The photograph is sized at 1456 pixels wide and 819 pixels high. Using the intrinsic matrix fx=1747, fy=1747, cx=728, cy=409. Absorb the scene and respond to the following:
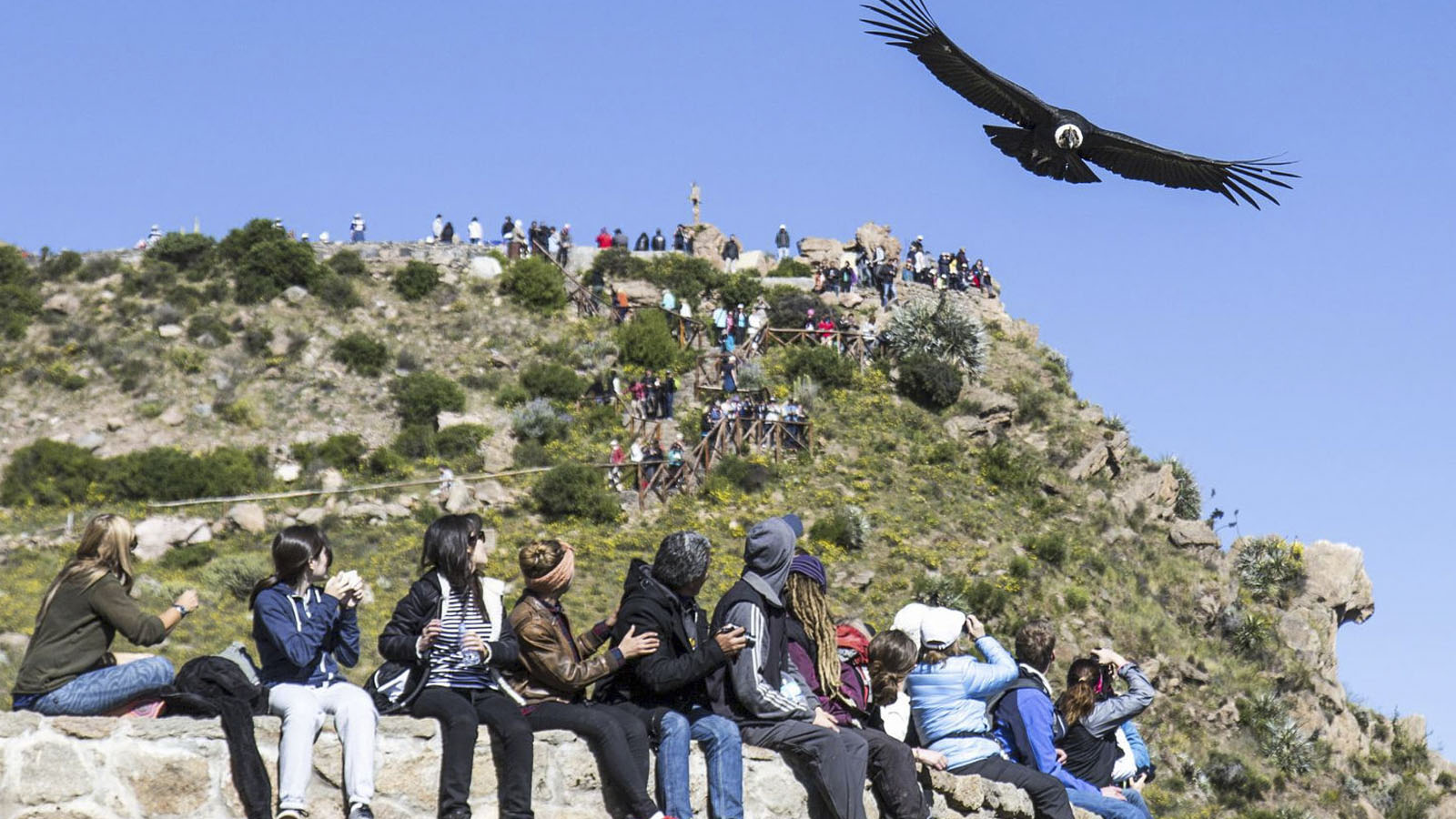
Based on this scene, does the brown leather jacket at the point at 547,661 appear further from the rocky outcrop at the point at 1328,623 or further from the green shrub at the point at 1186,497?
the green shrub at the point at 1186,497

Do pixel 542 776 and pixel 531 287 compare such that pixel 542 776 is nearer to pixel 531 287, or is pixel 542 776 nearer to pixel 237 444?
pixel 237 444

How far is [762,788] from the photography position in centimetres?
883

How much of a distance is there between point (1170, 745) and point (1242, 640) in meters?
6.57

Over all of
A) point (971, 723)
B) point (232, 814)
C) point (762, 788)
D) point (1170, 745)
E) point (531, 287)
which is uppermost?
point (531, 287)

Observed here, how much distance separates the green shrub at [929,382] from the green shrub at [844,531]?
28.3 feet

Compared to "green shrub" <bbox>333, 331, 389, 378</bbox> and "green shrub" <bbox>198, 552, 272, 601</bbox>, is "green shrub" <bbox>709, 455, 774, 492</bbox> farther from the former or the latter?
"green shrub" <bbox>333, 331, 389, 378</bbox>

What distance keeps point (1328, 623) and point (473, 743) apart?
116 ft

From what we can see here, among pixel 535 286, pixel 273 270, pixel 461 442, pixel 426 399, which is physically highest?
pixel 535 286

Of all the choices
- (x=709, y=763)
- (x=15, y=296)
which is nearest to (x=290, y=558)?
(x=709, y=763)

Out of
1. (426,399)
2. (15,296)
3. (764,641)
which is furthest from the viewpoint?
(15,296)

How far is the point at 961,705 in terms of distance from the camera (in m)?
9.98

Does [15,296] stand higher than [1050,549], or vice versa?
[15,296]

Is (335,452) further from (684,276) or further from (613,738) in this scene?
(613,738)

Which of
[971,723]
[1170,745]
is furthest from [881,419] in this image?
[971,723]
